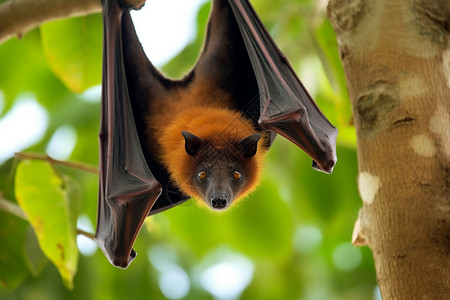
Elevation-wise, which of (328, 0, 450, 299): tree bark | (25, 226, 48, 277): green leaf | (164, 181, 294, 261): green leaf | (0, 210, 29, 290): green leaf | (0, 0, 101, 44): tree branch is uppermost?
(0, 0, 101, 44): tree branch

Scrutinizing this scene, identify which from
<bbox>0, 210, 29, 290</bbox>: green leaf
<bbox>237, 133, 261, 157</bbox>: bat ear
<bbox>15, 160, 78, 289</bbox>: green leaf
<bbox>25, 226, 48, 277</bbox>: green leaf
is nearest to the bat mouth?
<bbox>237, 133, 261, 157</bbox>: bat ear

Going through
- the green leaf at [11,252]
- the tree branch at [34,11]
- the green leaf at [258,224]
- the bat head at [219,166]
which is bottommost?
the green leaf at [258,224]

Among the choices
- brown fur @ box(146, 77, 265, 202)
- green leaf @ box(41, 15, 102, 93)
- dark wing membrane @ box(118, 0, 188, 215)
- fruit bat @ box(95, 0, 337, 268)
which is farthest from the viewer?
green leaf @ box(41, 15, 102, 93)

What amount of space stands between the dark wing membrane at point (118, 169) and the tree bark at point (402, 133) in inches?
48.8

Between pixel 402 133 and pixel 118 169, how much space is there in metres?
1.78

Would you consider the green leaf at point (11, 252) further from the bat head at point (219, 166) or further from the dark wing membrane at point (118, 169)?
the bat head at point (219, 166)

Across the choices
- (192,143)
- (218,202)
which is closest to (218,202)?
(218,202)

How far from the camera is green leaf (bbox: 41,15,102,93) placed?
4.75 m

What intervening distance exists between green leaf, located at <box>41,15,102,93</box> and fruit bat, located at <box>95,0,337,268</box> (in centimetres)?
68

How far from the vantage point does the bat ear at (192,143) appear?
374 cm

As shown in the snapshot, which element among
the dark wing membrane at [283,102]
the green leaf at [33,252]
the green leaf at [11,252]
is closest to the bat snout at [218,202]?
the dark wing membrane at [283,102]

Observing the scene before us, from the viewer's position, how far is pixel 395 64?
103 inches

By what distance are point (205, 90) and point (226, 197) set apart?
1005mm

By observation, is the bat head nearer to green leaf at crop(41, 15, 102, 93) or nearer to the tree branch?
the tree branch
